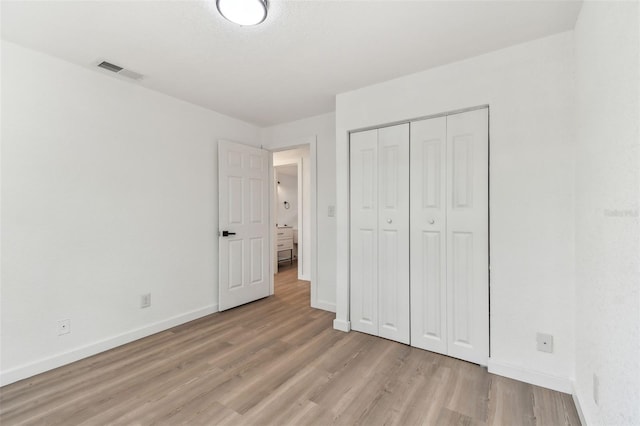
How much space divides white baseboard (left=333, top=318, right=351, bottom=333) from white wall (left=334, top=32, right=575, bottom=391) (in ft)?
4.05

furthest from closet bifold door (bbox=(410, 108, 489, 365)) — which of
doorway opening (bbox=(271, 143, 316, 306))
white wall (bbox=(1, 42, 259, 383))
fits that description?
white wall (bbox=(1, 42, 259, 383))

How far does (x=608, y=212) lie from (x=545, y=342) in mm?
1140

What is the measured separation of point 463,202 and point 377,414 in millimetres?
1593

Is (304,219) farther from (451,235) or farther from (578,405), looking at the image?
(578,405)

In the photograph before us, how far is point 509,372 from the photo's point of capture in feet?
6.77

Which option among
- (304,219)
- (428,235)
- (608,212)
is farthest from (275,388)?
(304,219)

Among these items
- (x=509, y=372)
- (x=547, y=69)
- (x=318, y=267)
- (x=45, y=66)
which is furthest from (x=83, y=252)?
(x=547, y=69)

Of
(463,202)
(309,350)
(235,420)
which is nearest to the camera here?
(235,420)

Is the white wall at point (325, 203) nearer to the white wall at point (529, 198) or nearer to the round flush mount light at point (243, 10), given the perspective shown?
the white wall at point (529, 198)

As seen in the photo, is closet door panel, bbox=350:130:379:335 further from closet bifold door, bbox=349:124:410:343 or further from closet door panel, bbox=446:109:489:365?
closet door panel, bbox=446:109:489:365

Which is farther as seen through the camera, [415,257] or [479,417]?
[415,257]

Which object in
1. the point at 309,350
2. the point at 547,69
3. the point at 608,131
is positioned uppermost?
the point at 547,69

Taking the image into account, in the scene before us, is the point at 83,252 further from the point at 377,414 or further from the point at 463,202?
the point at 463,202

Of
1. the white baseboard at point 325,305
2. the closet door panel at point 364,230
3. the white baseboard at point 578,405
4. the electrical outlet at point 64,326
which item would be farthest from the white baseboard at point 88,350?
the white baseboard at point 578,405
